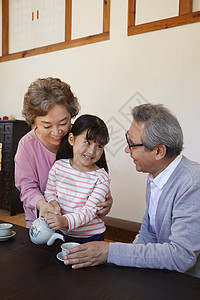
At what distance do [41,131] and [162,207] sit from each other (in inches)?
33.9

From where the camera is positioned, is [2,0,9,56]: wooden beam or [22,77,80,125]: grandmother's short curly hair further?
[2,0,9,56]: wooden beam

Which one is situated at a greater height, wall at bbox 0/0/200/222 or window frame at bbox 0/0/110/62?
window frame at bbox 0/0/110/62

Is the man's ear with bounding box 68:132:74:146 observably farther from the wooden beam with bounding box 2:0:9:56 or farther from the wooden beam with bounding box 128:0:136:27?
the wooden beam with bounding box 2:0:9:56

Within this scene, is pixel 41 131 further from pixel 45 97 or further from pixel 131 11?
pixel 131 11

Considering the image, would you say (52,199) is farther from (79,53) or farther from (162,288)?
(79,53)

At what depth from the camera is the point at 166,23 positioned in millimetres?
3090

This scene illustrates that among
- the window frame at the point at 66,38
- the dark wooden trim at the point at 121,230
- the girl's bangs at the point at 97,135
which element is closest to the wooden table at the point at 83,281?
the girl's bangs at the point at 97,135

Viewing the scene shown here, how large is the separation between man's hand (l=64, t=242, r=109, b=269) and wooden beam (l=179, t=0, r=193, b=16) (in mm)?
2821

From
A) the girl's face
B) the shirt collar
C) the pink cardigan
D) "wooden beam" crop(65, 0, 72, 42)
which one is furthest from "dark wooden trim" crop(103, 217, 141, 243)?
"wooden beam" crop(65, 0, 72, 42)

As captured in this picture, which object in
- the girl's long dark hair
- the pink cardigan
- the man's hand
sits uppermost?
the girl's long dark hair

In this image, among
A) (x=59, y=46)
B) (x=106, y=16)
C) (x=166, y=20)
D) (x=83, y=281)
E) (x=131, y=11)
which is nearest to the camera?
(x=83, y=281)

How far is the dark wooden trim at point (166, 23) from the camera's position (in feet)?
9.59

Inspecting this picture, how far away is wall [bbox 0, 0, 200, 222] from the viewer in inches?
118

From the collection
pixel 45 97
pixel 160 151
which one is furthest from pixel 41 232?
pixel 45 97
